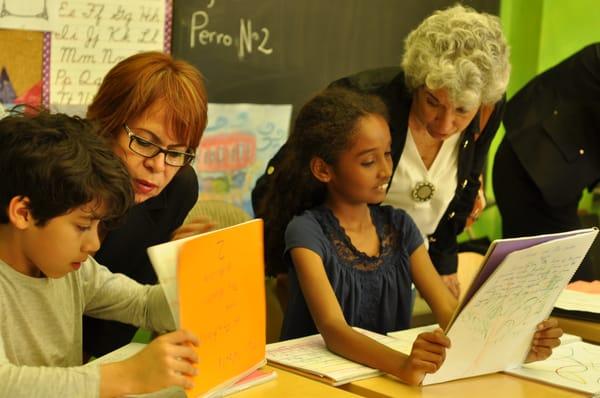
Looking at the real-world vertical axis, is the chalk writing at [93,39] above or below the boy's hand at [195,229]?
above

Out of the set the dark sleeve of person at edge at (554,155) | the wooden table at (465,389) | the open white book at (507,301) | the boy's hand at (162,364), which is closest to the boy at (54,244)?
the boy's hand at (162,364)

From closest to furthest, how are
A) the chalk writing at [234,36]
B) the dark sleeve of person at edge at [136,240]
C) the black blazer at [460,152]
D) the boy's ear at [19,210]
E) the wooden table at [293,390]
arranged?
1. the boy's ear at [19,210]
2. the wooden table at [293,390]
3. the dark sleeve of person at edge at [136,240]
4. the black blazer at [460,152]
5. the chalk writing at [234,36]

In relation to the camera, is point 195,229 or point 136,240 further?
point 136,240

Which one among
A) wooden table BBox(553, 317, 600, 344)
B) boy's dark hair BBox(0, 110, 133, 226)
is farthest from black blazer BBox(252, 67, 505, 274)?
boy's dark hair BBox(0, 110, 133, 226)

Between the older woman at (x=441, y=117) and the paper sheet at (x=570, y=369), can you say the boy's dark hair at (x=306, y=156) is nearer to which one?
the older woman at (x=441, y=117)

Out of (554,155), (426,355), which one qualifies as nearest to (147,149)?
(426,355)

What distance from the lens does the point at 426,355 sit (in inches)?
68.2

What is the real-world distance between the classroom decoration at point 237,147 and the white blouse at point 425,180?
875 millimetres

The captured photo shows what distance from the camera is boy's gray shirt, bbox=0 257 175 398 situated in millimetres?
1321

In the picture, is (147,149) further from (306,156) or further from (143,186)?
(306,156)

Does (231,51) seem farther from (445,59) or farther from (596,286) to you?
(596,286)

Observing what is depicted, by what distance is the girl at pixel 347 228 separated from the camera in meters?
2.12

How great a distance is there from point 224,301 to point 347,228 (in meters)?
0.73

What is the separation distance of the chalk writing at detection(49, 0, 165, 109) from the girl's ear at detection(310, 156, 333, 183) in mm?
938
